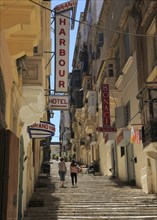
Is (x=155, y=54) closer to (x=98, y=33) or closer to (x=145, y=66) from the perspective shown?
(x=145, y=66)

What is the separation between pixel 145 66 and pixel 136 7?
2.95 meters

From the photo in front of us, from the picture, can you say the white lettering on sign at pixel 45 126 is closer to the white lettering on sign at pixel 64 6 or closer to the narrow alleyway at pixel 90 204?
the narrow alleyway at pixel 90 204

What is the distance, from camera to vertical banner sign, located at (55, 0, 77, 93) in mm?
13719

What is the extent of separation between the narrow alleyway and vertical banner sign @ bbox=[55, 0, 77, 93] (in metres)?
4.45

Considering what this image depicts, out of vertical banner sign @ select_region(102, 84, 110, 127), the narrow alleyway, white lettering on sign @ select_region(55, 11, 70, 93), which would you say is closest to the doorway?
vertical banner sign @ select_region(102, 84, 110, 127)

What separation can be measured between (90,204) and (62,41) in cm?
667

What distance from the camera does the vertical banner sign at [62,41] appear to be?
13.7 metres

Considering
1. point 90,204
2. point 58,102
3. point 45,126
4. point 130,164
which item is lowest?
point 90,204

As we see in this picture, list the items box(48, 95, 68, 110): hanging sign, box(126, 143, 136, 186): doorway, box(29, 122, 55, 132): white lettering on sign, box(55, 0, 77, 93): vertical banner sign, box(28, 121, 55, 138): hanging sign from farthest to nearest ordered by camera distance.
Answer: box(126, 143, 136, 186): doorway → box(29, 122, 55, 132): white lettering on sign → box(28, 121, 55, 138): hanging sign → box(48, 95, 68, 110): hanging sign → box(55, 0, 77, 93): vertical banner sign

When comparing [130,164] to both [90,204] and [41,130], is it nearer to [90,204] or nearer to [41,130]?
[90,204]

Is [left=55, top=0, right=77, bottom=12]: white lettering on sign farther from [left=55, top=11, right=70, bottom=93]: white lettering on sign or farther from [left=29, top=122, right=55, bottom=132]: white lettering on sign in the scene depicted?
[left=29, top=122, right=55, bottom=132]: white lettering on sign

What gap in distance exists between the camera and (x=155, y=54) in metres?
18.6

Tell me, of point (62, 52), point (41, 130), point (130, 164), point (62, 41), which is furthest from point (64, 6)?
point (130, 164)

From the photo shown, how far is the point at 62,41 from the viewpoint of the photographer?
13.8 meters
